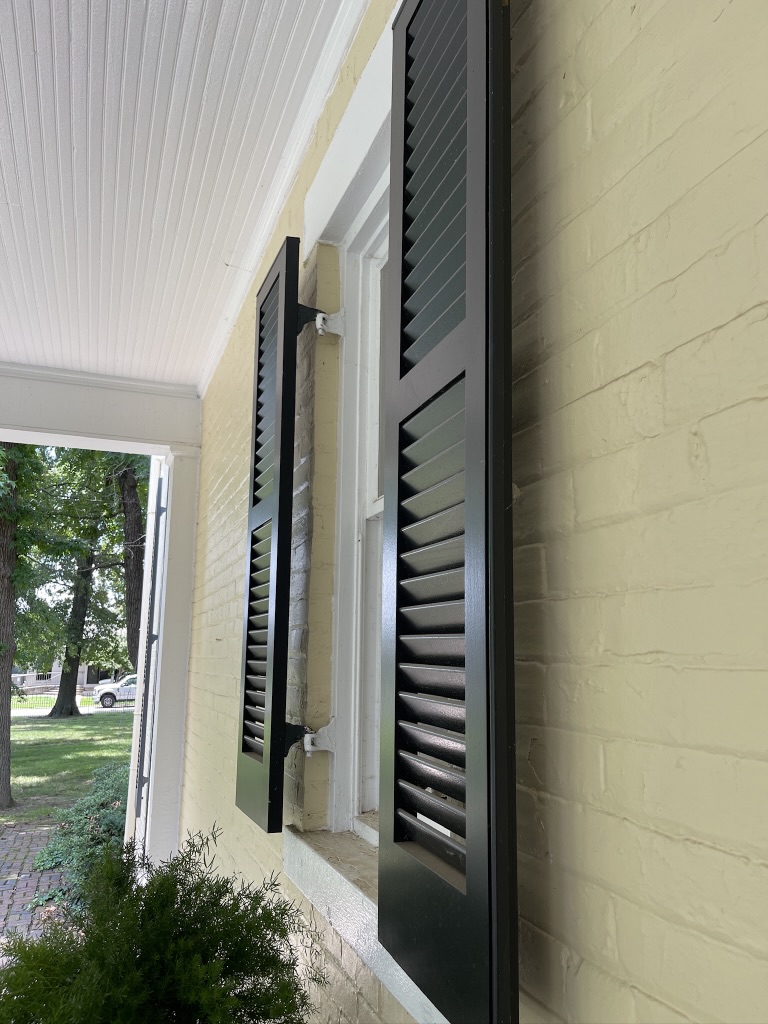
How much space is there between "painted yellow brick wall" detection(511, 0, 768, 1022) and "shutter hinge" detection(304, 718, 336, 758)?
1136 millimetres

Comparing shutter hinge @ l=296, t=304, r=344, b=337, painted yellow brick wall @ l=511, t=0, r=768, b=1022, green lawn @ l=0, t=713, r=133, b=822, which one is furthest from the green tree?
painted yellow brick wall @ l=511, t=0, r=768, b=1022

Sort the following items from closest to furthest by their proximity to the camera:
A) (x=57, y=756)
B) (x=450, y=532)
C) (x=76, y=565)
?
(x=450, y=532)
(x=57, y=756)
(x=76, y=565)

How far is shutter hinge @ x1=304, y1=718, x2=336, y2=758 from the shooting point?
210 cm

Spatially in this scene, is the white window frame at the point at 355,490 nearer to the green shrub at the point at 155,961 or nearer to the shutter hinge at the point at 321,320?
the shutter hinge at the point at 321,320

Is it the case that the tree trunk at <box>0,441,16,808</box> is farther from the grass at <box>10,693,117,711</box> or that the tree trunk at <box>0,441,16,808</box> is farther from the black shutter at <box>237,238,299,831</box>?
the grass at <box>10,693,117,711</box>

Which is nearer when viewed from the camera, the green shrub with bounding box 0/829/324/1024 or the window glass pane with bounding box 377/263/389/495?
the green shrub with bounding box 0/829/324/1024

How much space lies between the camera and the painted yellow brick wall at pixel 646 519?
73 cm

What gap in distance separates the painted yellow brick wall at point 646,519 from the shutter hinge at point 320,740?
1136 mm

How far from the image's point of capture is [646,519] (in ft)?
2.81

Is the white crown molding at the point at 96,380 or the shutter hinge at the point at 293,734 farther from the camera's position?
the white crown molding at the point at 96,380

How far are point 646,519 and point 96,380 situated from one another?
478 centimetres

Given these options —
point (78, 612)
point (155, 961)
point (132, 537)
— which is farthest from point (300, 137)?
point (78, 612)

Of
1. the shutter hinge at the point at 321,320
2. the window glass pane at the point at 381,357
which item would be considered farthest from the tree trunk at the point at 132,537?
the window glass pane at the point at 381,357

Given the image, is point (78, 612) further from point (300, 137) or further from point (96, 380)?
point (300, 137)
